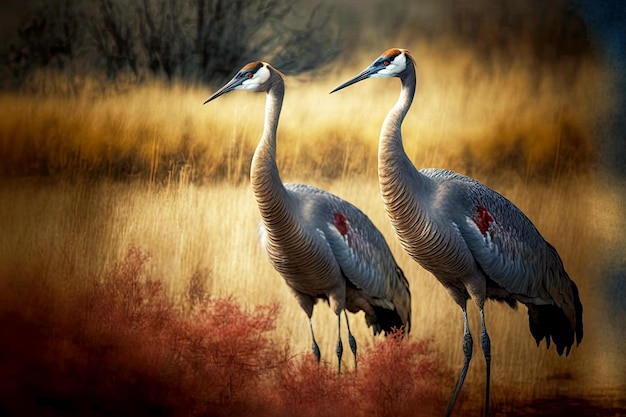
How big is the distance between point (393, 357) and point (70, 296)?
4.55 ft

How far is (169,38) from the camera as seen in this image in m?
4.02

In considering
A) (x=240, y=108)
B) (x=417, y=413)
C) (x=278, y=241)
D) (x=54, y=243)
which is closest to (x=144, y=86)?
(x=240, y=108)

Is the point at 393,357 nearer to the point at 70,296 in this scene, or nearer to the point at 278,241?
the point at 278,241

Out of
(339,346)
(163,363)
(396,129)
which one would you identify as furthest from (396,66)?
(163,363)

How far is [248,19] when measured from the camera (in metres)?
3.94

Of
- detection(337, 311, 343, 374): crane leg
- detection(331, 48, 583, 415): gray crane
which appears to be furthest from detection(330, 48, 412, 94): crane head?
detection(337, 311, 343, 374): crane leg

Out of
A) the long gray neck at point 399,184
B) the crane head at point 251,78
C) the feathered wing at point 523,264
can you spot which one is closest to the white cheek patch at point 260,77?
the crane head at point 251,78

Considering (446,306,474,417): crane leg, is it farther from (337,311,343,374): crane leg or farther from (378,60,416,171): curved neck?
(378,60,416,171): curved neck

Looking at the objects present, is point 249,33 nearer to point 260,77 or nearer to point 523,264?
point 260,77

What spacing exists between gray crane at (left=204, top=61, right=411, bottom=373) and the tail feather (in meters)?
0.47

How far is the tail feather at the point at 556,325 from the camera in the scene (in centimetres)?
350

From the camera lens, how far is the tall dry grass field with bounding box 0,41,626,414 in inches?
140

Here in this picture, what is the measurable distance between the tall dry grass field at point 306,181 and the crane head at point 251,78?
0.25 metres

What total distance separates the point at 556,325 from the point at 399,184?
82cm
